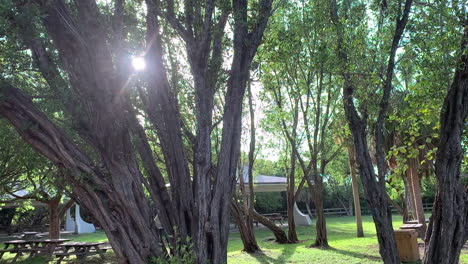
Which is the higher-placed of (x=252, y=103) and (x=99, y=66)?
(x=252, y=103)

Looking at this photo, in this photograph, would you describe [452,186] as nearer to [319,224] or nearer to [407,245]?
[407,245]

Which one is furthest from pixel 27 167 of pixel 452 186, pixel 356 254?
pixel 452 186

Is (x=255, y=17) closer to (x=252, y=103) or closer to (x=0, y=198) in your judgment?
(x=252, y=103)

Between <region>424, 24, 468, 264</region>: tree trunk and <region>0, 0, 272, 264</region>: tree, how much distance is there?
8.83 ft

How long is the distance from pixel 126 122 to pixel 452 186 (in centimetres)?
428

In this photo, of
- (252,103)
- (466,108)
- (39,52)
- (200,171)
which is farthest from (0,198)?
(466,108)

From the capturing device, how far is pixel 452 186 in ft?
17.1

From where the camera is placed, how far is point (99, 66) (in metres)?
4.85

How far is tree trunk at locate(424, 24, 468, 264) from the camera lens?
5164 mm

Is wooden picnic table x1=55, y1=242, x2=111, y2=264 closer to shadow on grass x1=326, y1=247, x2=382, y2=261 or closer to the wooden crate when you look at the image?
shadow on grass x1=326, y1=247, x2=382, y2=261

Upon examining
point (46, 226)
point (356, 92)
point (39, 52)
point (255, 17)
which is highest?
point (255, 17)

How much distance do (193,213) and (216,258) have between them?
914 mm

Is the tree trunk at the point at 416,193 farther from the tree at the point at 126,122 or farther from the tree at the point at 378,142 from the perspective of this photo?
the tree at the point at 126,122

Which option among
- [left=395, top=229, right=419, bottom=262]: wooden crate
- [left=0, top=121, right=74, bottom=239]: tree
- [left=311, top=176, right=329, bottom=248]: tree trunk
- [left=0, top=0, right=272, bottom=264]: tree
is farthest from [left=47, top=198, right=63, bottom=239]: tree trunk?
[left=395, top=229, right=419, bottom=262]: wooden crate
